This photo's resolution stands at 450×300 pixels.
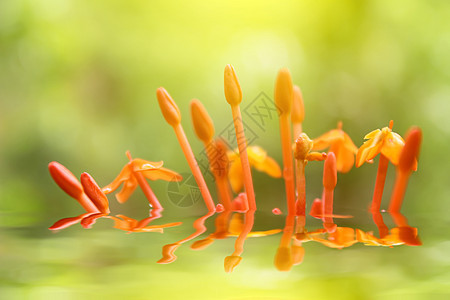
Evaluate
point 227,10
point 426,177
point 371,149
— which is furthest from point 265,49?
point 371,149

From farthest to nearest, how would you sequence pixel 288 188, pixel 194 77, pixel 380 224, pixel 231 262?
1. pixel 194 77
2. pixel 288 188
3. pixel 380 224
4. pixel 231 262

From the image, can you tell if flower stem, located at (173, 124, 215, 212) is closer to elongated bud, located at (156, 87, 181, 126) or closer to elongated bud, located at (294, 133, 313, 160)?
elongated bud, located at (156, 87, 181, 126)

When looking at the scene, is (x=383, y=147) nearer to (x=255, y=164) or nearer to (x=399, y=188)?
(x=399, y=188)

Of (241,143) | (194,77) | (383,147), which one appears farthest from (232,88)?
(194,77)

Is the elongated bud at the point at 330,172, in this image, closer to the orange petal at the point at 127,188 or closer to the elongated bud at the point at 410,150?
the elongated bud at the point at 410,150

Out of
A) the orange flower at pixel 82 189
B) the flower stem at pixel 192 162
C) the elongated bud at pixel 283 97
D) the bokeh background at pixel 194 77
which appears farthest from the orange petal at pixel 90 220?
the bokeh background at pixel 194 77

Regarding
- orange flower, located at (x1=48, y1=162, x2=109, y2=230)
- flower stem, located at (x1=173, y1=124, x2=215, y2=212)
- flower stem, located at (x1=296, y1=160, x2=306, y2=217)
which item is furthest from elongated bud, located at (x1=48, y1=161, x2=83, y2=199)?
flower stem, located at (x1=296, y1=160, x2=306, y2=217)
